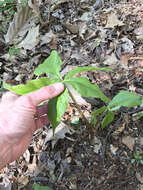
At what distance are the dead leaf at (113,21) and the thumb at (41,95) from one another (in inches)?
64.9

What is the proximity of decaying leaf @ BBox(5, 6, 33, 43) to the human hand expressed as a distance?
160cm

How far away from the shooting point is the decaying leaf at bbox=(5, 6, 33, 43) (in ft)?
10.6

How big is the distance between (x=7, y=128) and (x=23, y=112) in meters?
0.22

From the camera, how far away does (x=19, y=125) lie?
178cm

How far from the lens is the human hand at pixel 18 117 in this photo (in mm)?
1579

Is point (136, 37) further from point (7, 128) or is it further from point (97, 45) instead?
point (7, 128)

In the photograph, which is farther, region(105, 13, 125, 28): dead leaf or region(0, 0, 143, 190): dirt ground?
region(105, 13, 125, 28): dead leaf

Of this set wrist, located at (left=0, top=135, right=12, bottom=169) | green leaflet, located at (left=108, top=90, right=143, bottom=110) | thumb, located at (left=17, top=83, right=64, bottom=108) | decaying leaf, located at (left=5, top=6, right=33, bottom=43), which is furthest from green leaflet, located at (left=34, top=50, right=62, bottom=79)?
decaying leaf, located at (left=5, top=6, right=33, bottom=43)

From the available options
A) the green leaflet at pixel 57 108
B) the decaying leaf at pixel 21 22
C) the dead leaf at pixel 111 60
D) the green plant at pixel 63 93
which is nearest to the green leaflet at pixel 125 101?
the green plant at pixel 63 93

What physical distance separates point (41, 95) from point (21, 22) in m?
2.11

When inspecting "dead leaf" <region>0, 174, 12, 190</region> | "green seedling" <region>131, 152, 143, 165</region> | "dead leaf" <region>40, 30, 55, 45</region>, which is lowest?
"dead leaf" <region>0, 174, 12, 190</region>

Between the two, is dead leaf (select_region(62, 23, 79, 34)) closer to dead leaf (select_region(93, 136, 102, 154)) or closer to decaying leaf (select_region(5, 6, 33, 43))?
decaying leaf (select_region(5, 6, 33, 43))

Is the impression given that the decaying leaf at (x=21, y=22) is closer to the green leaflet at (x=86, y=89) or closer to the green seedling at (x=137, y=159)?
the green leaflet at (x=86, y=89)

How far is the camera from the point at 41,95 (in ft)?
5.19
